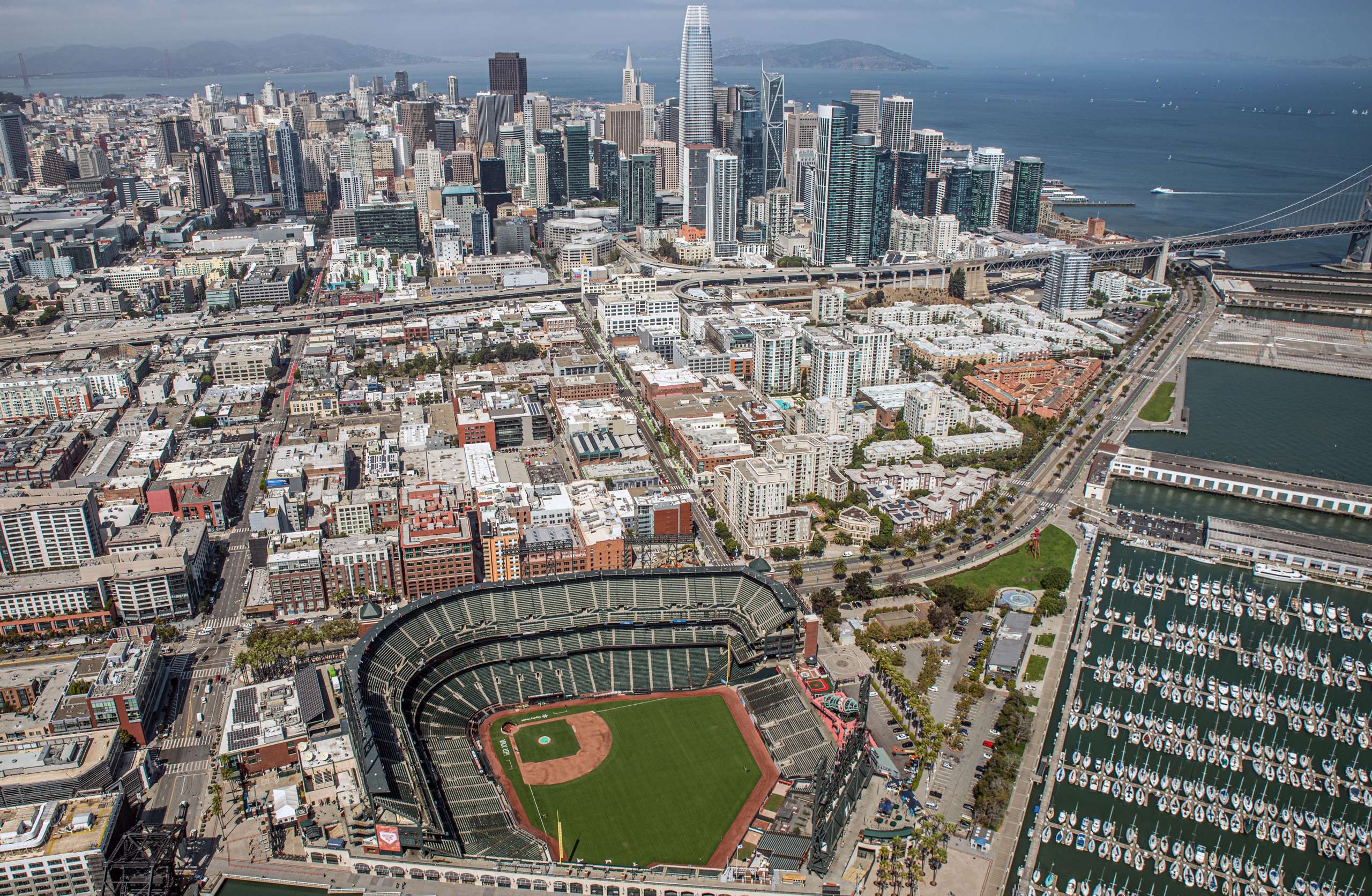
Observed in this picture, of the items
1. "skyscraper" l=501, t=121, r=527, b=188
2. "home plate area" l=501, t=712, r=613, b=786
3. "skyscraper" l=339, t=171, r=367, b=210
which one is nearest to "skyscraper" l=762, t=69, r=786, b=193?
"skyscraper" l=501, t=121, r=527, b=188

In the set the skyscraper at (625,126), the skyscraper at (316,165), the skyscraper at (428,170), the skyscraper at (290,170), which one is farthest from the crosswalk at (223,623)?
the skyscraper at (625,126)

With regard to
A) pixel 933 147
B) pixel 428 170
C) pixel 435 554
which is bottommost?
pixel 435 554

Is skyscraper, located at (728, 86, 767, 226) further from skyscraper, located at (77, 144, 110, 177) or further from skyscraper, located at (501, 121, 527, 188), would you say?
skyscraper, located at (77, 144, 110, 177)

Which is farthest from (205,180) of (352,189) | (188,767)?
(188,767)

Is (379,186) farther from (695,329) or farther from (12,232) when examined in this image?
(695,329)

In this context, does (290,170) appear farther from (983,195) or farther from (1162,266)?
(1162,266)

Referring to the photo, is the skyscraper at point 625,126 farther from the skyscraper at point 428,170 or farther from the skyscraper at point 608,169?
the skyscraper at point 428,170
